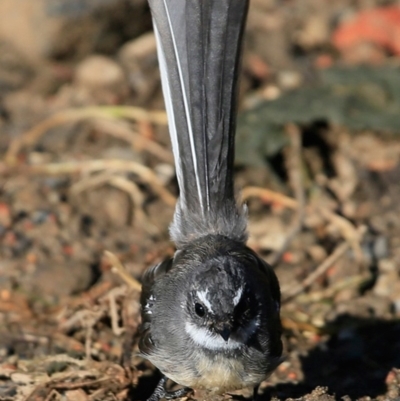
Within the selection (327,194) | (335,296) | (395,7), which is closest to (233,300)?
(335,296)

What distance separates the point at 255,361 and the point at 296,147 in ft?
11.8

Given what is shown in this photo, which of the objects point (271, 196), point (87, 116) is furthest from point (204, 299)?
point (87, 116)

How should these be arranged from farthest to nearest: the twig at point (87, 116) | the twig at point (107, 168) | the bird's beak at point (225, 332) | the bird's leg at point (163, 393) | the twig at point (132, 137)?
the twig at point (87, 116), the twig at point (132, 137), the twig at point (107, 168), the bird's leg at point (163, 393), the bird's beak at point (225, 332)

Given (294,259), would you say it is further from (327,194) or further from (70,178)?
(70,178)

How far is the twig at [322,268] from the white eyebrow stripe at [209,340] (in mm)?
2047

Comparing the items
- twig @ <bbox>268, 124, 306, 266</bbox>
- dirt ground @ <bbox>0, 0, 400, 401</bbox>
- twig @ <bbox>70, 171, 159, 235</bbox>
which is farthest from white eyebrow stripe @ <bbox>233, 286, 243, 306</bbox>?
twig @ <bbox>70, 171, 159, 235</bbox>

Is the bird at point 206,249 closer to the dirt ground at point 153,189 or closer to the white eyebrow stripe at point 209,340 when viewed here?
the white eyebrow stripe at point 209,340

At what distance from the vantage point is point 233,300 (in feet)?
16.8

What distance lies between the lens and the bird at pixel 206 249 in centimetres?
522

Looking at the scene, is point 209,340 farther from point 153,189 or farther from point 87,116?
point 87,116

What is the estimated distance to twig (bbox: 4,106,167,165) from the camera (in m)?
8.87

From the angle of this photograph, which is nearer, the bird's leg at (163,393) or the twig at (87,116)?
the bird's leg at (163,393)

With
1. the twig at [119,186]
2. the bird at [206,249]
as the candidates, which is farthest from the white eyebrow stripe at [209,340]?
the twig at [119,186]

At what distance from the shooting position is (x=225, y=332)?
16.5 feet
